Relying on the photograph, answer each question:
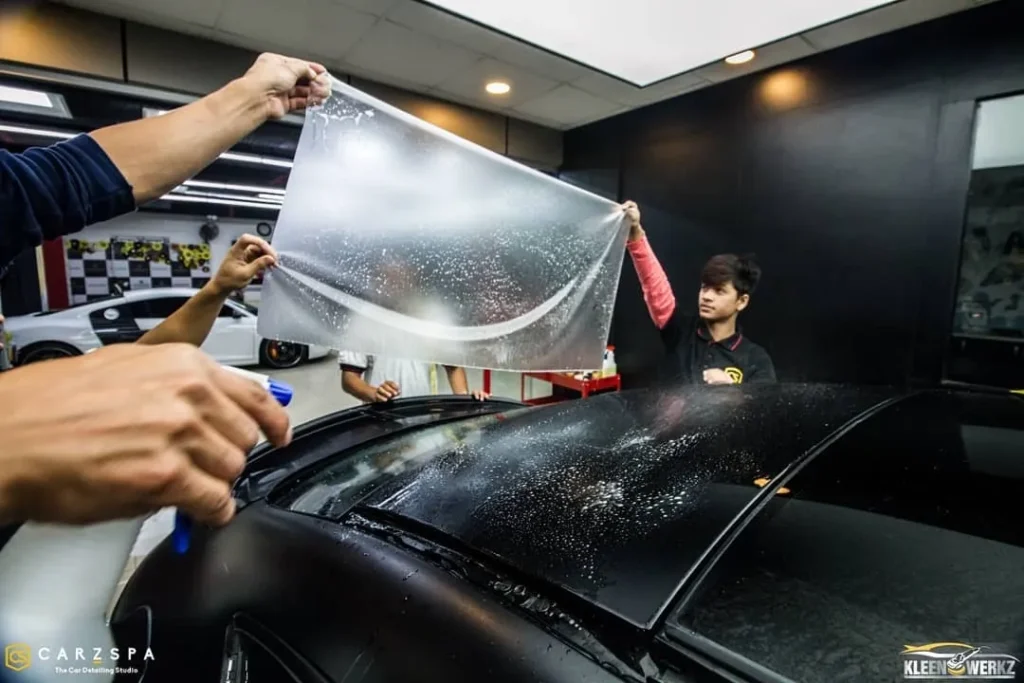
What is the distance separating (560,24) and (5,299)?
9.76 m

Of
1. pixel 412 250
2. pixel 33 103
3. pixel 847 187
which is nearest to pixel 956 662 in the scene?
pixel 412 250

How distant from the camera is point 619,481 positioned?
76cm

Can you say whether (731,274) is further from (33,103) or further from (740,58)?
(33,103)

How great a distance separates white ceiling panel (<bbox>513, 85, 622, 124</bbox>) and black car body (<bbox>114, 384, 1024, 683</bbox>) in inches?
140

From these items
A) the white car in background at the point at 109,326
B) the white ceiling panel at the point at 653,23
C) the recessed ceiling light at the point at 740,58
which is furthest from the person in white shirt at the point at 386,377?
the white car in background at the point at 109,326

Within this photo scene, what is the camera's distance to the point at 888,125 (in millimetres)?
2869

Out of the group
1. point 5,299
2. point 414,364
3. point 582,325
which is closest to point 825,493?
point 582,325

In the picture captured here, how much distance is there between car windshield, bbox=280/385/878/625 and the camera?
0.59 meters

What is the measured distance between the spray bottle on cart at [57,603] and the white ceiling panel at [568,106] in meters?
3.86

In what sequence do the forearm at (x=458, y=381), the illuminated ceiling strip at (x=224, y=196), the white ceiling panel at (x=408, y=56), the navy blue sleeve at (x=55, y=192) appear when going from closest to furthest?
the navy blue sleeve at (x=55, y=192) < the forearm at (x=458, y=381) < the white ceiling panel at (x=408, y=56) < the illuminated ceiling strip at (x=224, y=196)

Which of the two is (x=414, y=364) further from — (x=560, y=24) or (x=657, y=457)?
(x=560, y=24)

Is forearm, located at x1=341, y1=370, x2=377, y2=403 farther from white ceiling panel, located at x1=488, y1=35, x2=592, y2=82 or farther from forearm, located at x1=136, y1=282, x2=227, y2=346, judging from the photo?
white ceiling panel, located at x1=488, y1=35, x2=592, y2=82

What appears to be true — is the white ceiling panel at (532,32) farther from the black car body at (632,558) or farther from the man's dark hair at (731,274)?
the black car body at (632,558)

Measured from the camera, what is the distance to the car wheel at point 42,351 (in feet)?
17.9
